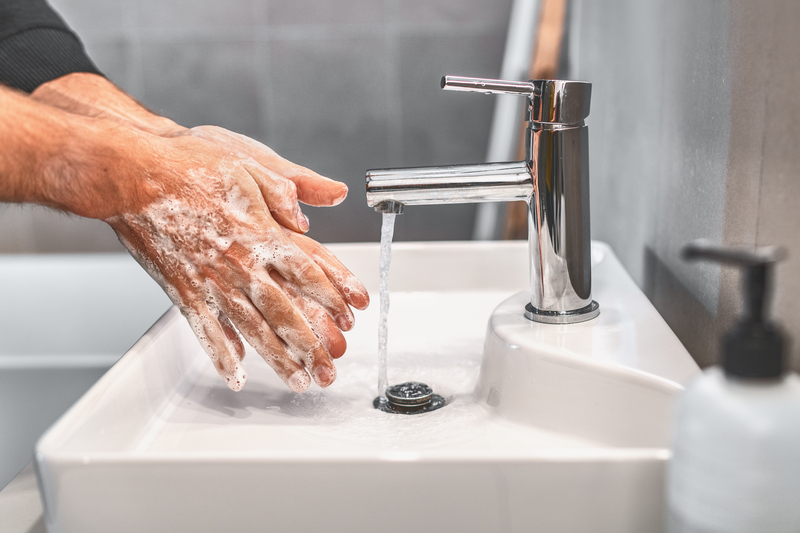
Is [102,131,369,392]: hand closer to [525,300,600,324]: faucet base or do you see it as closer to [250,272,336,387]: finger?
[250,272,336,387]: finger

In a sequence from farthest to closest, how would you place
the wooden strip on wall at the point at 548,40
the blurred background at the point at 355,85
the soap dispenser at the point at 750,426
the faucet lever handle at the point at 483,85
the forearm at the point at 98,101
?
1. the wooden strip on wall at the point at 548,40
2. the blurred background at the point at 355,85
3. the forearm at the point at 98,101
4. the faucet lever handle at the point at 483,85
5. the soap dispenser at the point at 750,426

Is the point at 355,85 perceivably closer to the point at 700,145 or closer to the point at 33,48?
the point at 33,48

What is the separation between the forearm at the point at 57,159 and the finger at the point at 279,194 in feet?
0.30

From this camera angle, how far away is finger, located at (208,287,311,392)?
20.0 inches

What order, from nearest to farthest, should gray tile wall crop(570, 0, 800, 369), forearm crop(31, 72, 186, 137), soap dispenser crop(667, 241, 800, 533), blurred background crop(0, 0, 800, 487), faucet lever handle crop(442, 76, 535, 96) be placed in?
1. soap dispenser crop(667, 241, 800, 533)
2. gray tile wall crop(570, 0, 800, 369)
3. faucet lever handle crop(442, 76, 535, 96)
4. forearm crop(31, 72, 186, 137)
5. blurred background crop(0, 0, 800, 487)

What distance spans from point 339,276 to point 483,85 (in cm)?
18

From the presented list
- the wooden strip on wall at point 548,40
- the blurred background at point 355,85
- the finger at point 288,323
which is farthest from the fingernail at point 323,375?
the wooden strip on wall at point 548,40

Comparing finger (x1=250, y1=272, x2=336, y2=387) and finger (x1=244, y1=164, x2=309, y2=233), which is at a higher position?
finger (x1=244, y1=164, x2=309, y2=233)

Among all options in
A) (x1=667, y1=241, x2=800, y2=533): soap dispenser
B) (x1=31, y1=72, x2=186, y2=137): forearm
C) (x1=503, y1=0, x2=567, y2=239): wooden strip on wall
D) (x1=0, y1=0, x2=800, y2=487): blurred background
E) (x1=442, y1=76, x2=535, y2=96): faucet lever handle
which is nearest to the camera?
(x1=667, y1=241, x2=800, y2=533): soap dispenser

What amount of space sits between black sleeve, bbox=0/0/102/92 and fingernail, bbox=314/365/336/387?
452mm

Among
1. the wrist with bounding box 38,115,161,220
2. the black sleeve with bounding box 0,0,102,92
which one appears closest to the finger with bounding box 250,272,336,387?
the wrist with bounding box 38,115,161,220

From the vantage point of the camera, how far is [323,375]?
518 mm

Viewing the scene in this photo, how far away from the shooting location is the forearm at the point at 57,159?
0.48 metres

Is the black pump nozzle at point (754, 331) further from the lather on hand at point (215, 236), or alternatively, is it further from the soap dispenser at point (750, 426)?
the lather on hand at point (215, 236)
